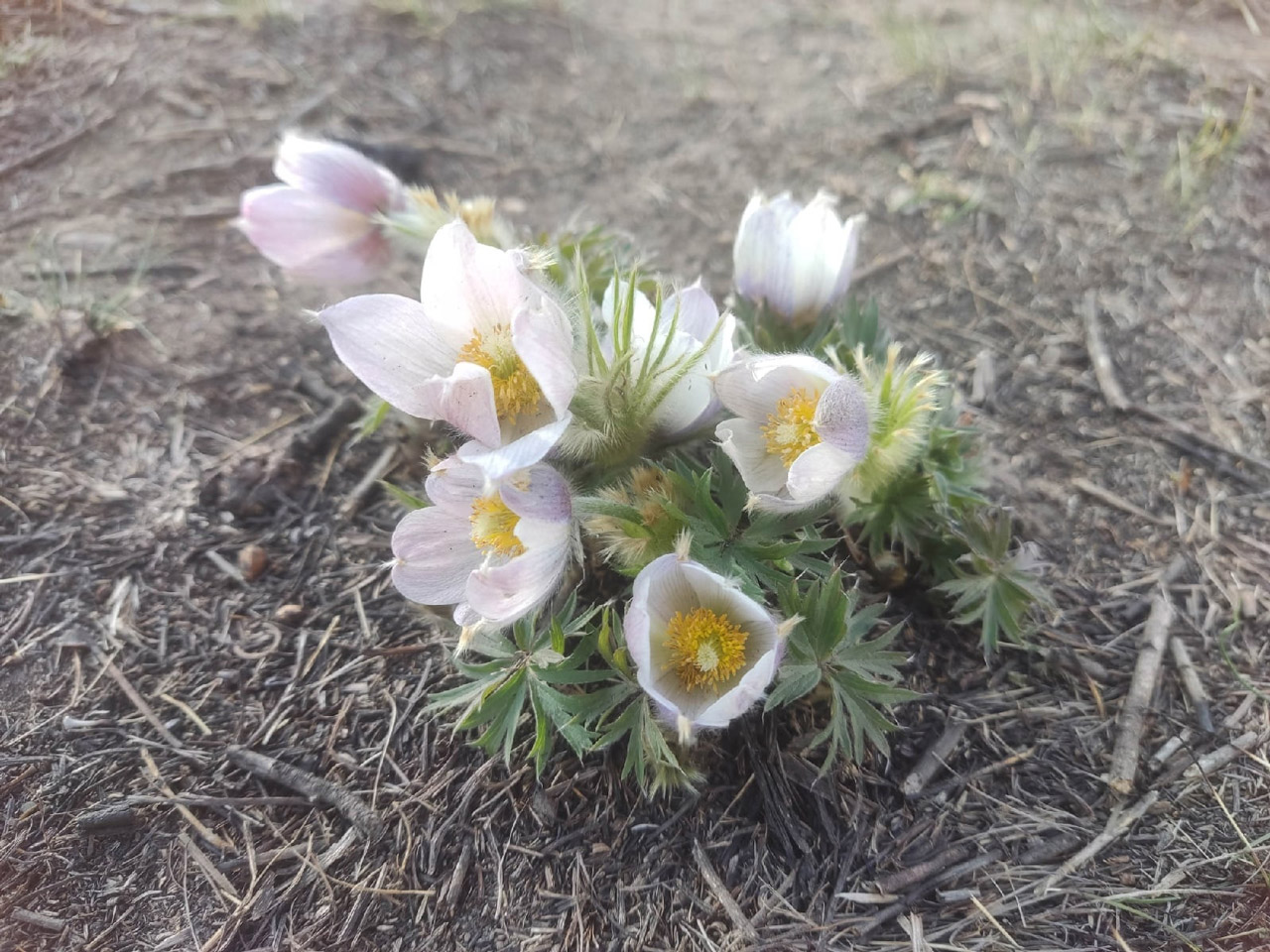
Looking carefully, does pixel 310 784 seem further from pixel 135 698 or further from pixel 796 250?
pixel 796 250

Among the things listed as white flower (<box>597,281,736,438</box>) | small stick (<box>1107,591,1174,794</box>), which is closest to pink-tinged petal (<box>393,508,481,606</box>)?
white flower (<box>597,281,736,438</box>)

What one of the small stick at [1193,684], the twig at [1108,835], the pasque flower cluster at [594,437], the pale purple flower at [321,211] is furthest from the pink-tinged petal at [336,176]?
the small stick at [1193,684]

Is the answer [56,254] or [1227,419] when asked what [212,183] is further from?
[1227,419]

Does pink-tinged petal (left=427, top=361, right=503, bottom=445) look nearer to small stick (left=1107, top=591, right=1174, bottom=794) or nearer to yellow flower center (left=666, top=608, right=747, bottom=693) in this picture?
yellow flower center (left=666, top=608, right=747, bottom=693)

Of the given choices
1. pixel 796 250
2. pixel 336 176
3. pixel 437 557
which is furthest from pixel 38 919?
pixel 796 250

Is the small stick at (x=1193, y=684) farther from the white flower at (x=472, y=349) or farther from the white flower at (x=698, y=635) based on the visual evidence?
the white flower at (x=472, y=349)
